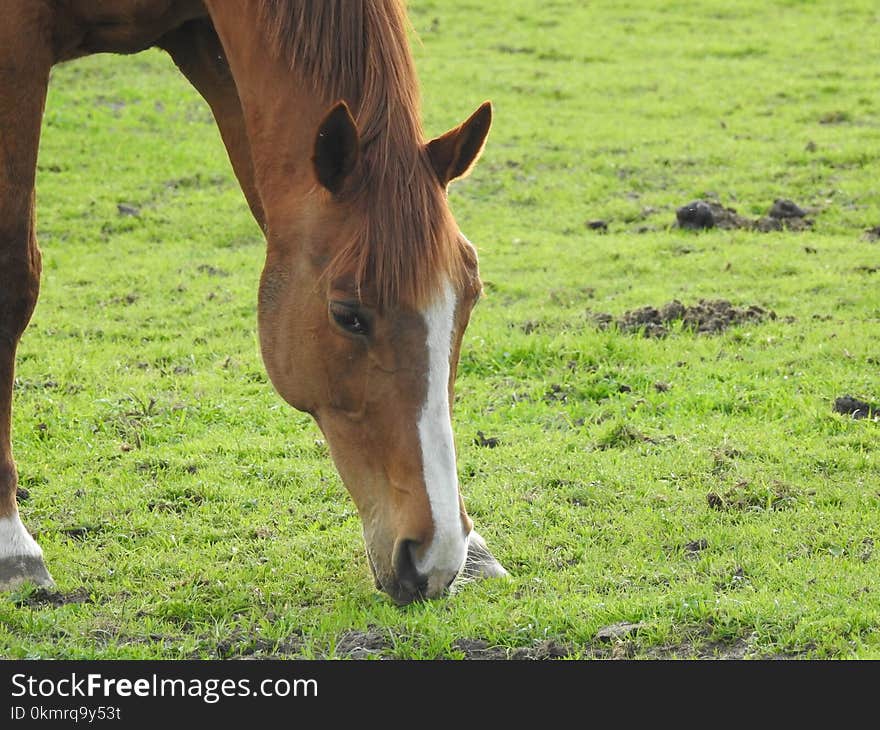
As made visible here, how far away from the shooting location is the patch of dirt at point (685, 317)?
8.11 m

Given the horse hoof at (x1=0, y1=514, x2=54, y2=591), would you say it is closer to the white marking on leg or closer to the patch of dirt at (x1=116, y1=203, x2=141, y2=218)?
the white marking on leg

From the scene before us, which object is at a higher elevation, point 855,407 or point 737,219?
point 737,219

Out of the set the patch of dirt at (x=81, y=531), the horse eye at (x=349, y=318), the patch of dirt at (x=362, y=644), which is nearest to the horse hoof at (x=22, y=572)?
the patch of dirt at (x=81, y=531)

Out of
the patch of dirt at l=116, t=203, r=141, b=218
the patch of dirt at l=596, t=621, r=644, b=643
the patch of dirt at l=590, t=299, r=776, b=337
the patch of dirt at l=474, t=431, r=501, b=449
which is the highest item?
the patch of dirt at l=596, t=621, r=644, b=643

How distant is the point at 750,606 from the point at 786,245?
243 inches

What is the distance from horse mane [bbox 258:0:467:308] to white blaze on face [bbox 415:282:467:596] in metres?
0.09

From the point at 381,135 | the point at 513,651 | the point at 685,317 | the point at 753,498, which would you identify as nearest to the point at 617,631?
the point at 513,651

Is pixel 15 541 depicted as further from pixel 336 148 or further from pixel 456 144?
pixel 456 144

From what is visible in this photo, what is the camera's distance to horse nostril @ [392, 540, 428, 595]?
391 cm

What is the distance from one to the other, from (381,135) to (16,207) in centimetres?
163

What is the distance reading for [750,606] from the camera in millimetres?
4305

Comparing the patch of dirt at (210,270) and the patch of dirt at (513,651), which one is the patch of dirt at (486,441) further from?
the patch of dirt at (210,270)

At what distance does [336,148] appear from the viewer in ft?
13.0

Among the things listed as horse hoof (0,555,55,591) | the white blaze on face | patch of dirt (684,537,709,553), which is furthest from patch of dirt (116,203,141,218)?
the white blaze on face
